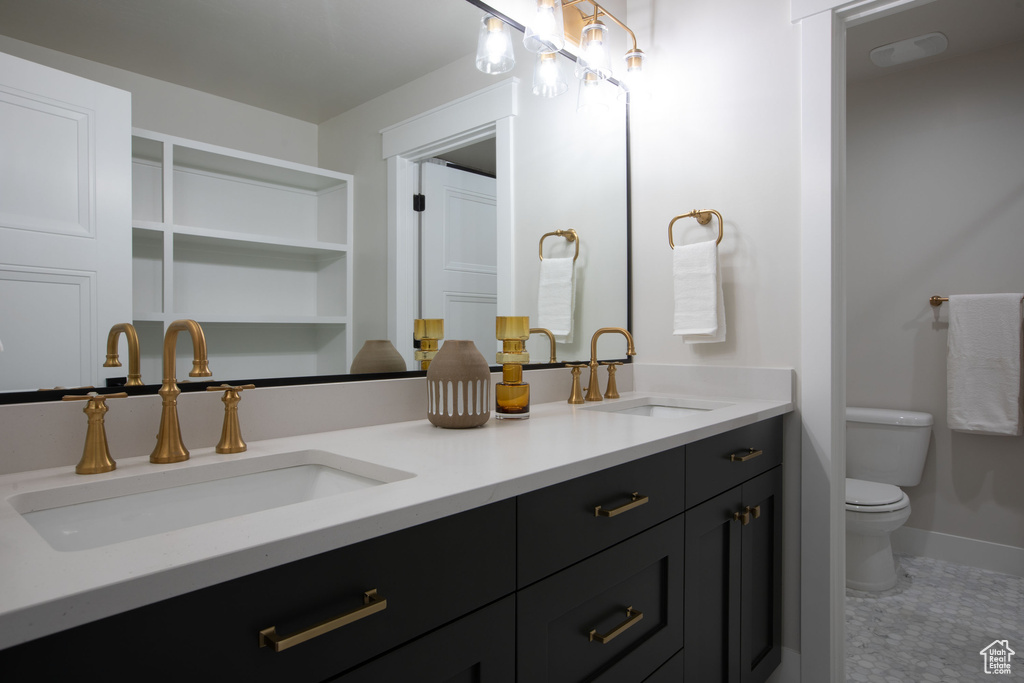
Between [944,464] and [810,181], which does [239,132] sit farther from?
[944,464]

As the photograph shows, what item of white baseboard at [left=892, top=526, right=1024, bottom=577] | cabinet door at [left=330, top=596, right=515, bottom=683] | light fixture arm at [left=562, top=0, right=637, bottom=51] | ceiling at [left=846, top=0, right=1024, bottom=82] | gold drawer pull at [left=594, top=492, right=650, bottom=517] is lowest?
white baseboard at [left=892, top=526, right=1024, bottom=577]

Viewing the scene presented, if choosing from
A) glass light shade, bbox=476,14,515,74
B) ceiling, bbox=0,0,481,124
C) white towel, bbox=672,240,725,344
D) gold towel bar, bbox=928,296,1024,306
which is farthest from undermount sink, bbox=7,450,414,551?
gold towel bar, bbox=928,296,1024,306

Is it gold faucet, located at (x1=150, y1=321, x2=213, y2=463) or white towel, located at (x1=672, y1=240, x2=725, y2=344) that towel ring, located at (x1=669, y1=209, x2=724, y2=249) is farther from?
gold faucet, located at (x1=150, y1=321, x2=213, y2=463)

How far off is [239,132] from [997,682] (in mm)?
2485

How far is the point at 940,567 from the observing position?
8.69 feet

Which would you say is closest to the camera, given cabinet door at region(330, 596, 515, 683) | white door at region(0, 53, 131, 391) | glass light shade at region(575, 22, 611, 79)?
cabinet door at region(330, 596, 515, 683)

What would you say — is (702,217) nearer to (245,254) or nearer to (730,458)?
(730,458)

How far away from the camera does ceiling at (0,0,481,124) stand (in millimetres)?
908

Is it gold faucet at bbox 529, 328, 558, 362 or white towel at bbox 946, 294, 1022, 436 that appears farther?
white towel at bbox 946, 294, 1022, 436

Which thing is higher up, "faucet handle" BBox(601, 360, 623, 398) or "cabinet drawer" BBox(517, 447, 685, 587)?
"faucet handle" BBox(601, 360, 623, 398)

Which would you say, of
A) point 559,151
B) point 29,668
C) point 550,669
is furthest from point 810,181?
point 29,668

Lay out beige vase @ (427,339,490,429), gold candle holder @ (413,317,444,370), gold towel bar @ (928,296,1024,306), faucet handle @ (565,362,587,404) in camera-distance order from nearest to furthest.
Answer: beige vase @ (427,339,490,429)
gold candle holder @ (413,317,444,370)
faucet handle @ (565,362,587,404)
gold towel bar @ (928,296,1024,306)

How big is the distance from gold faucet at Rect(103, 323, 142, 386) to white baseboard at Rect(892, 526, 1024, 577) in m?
3.21

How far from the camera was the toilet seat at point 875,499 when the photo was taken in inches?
88.9
